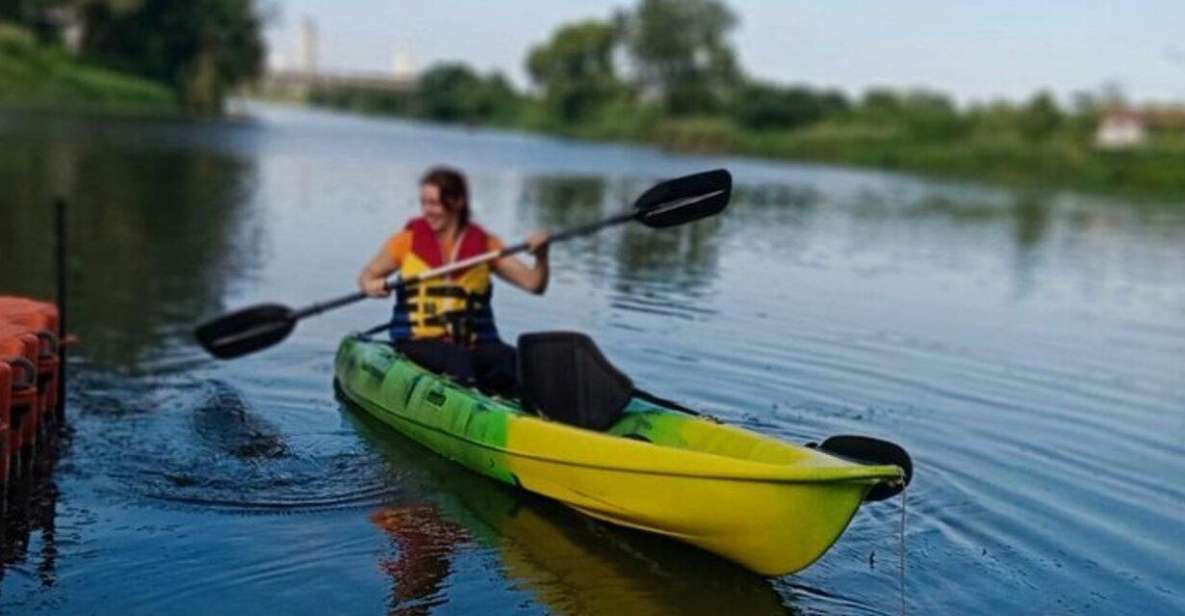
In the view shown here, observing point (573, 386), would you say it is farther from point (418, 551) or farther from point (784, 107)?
point (784, 107)

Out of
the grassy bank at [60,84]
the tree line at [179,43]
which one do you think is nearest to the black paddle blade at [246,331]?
the grassy bank at [60,84]

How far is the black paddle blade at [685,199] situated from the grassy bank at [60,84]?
55.0 metres

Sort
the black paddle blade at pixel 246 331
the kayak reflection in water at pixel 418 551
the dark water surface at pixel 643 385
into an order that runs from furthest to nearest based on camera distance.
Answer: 1. the black paddle blade at pixel 246 331
2. the dark water surface at pixel 643 385
3. the kayak reflection in water at pixel 418 551

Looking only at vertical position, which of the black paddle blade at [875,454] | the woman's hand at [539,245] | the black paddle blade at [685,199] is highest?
the black paddle blade at [685,199]

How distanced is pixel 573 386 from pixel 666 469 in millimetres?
1488

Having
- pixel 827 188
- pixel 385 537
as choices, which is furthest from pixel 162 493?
pixel 827 188

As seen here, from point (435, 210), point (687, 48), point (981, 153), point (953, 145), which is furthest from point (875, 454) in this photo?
point (687, 48)

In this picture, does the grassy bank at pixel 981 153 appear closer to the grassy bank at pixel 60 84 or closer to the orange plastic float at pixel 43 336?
the grassy bank at pixel 60 84

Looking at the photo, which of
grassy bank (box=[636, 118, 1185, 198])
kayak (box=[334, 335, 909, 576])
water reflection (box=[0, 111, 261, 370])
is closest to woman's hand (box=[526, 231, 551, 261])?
kayak (box=[334, 335, 909, 576])

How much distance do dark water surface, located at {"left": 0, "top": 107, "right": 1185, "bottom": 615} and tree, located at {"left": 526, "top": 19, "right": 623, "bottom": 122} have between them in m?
87.8

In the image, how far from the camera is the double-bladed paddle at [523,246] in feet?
27.8

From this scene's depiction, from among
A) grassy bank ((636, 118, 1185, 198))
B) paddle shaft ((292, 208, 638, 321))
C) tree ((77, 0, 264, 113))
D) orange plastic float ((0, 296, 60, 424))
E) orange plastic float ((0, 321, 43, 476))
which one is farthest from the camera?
tree ((77, 0, 264, 113))

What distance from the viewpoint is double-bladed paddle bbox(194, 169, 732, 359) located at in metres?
8.48

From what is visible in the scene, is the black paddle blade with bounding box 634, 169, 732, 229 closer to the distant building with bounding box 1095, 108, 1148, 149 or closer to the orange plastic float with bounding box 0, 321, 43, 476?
the orange plastic float with bounding box 0, 321, 43, 476
